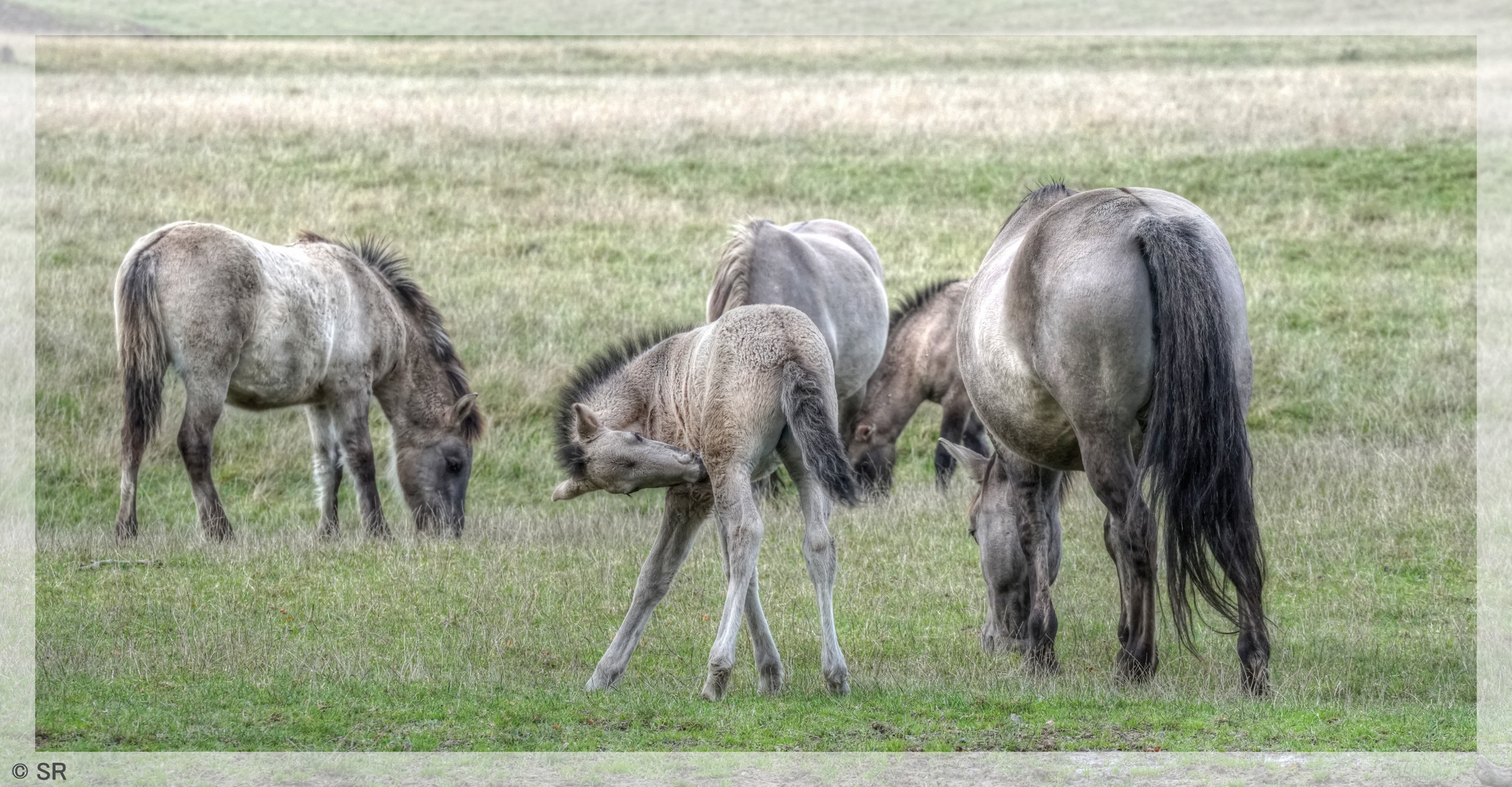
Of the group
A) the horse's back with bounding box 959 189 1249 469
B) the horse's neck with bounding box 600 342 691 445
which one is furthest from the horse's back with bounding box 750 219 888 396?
the horse's back with bounding box 959 189 1249 469

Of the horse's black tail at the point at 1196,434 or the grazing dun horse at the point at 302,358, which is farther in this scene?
the grazing dun horse at the point at 302,358

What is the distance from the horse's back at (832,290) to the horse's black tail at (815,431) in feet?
16.0

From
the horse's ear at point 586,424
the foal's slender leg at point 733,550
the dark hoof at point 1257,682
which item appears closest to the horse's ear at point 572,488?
the horse's ear at point 586,424

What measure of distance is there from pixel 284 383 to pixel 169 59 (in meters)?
19.2

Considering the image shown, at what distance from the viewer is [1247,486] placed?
20.1 ft

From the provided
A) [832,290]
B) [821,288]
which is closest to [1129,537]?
[821,288]

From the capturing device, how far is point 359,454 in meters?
11.4

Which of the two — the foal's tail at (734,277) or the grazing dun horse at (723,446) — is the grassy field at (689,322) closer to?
the grazing dun horse at (723,446)

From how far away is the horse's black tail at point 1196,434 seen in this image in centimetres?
595

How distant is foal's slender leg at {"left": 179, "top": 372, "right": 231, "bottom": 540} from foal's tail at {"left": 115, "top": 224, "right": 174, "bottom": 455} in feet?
0.72

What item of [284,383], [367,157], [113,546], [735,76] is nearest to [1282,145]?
[735,76]

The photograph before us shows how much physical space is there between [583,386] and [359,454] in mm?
5163

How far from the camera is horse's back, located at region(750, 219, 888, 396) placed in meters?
11.3

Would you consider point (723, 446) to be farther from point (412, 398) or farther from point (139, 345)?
point (412, 398)
